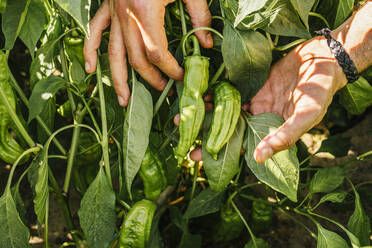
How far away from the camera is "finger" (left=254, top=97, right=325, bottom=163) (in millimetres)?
680

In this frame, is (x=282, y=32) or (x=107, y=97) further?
(x=107, y=97)

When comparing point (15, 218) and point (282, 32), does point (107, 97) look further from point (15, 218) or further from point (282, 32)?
point (282, 32)

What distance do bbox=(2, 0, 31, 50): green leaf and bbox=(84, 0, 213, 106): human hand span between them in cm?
15

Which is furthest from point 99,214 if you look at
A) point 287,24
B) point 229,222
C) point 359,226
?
point 359,226

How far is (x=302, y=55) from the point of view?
3.09 ft

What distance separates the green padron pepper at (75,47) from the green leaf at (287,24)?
46 centimetres

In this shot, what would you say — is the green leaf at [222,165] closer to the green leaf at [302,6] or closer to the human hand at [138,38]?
the human hand at [138,38]

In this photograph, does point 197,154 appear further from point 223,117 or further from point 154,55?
point 154,55

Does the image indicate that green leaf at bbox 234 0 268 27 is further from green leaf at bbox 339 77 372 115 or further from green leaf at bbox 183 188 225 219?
green leaf at bbox 183 188 225 219

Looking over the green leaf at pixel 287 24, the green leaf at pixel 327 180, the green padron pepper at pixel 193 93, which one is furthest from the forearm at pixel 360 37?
the green padron pepper at pixel 193 93

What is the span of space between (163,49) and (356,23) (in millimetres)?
524

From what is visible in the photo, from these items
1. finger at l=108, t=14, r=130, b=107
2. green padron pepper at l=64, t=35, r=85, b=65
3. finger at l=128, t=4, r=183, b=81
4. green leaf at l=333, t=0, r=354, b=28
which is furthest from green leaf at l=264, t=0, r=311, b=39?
green padron pepper at l=64, t=35, r=85, b=65

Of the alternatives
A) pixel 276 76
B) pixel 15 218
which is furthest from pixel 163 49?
pixel 15 218

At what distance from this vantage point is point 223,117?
2.55 feet
